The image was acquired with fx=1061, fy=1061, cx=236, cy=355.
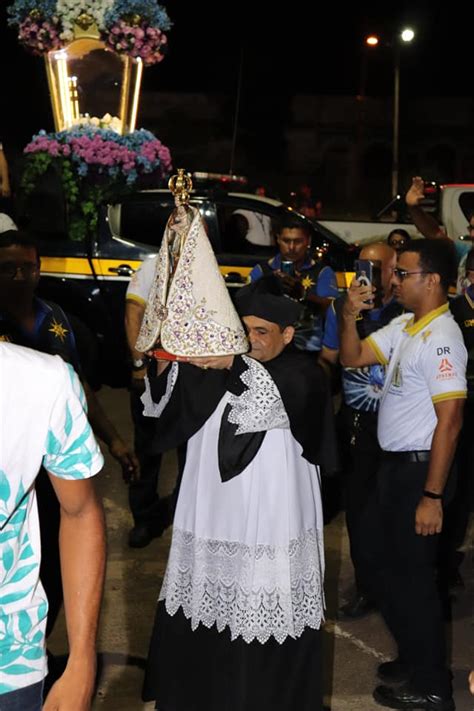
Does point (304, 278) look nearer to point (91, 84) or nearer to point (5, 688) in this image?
point (5, 688)

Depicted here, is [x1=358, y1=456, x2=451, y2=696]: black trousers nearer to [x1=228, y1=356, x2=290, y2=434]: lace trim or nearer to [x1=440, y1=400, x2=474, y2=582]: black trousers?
[x1=228, y1=356, x2=290, y2=434]: lace trim

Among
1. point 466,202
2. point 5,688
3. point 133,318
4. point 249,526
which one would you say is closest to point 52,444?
point 5,688

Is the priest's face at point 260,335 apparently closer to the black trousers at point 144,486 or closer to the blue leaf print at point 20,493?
the blue leaf print at point 20,493

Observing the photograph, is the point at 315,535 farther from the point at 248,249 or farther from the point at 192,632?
the point at 248,249

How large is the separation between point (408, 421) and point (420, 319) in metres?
0.45

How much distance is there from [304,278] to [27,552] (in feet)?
15.5

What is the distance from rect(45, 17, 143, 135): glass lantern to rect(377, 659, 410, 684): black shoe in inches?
309

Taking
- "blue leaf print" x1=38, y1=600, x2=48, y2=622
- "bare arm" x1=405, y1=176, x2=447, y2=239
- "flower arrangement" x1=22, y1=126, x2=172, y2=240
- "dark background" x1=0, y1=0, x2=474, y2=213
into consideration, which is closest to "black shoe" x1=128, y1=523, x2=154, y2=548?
"bare arm" x1=405, y1=176, x2=447, y2=239

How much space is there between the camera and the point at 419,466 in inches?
180

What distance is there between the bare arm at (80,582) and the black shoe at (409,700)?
238cm

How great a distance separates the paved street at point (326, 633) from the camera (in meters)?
4.68

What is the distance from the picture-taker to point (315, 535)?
413cm

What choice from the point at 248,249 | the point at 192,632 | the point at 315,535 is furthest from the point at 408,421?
the point at 248,249

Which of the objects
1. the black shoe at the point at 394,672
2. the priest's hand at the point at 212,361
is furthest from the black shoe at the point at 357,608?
the priest's hand at the point at 212,361
